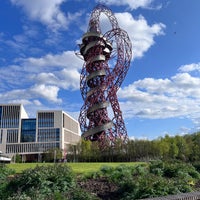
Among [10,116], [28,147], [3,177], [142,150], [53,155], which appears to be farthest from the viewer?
[10,116]

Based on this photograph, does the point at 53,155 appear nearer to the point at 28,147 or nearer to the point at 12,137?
the point at 28,147

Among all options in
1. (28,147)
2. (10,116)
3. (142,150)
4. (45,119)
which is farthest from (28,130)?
(142,150)

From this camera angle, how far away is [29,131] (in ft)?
327

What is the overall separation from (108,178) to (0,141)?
9349 cm

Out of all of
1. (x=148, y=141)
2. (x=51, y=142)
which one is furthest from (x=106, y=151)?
(x=51, y=142)

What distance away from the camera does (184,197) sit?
264 inches

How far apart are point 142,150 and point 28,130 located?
52.9 m

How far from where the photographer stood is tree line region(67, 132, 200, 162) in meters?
56.4

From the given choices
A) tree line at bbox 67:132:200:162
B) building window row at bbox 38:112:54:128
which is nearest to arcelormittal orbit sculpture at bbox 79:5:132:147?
tree line at bbox 67:132:200:162

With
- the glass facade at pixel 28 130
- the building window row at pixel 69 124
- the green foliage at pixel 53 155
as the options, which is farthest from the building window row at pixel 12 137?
the green foliage at pixel 53 155

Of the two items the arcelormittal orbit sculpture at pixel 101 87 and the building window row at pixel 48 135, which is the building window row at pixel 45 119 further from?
the arcelormittal orbit sculpture at pixel 101 87

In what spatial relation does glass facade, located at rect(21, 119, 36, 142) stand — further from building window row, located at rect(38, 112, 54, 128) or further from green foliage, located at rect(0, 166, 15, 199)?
green foliage, located at rect(0, 166, 15, 199)

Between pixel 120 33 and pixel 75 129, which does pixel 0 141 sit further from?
pixel 120 33

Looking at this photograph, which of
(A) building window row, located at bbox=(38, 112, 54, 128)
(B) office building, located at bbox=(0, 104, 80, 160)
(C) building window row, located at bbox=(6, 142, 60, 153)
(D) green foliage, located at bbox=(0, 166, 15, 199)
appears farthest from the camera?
(A) building window row, located at bbox=(38, 112, 54, 128)
